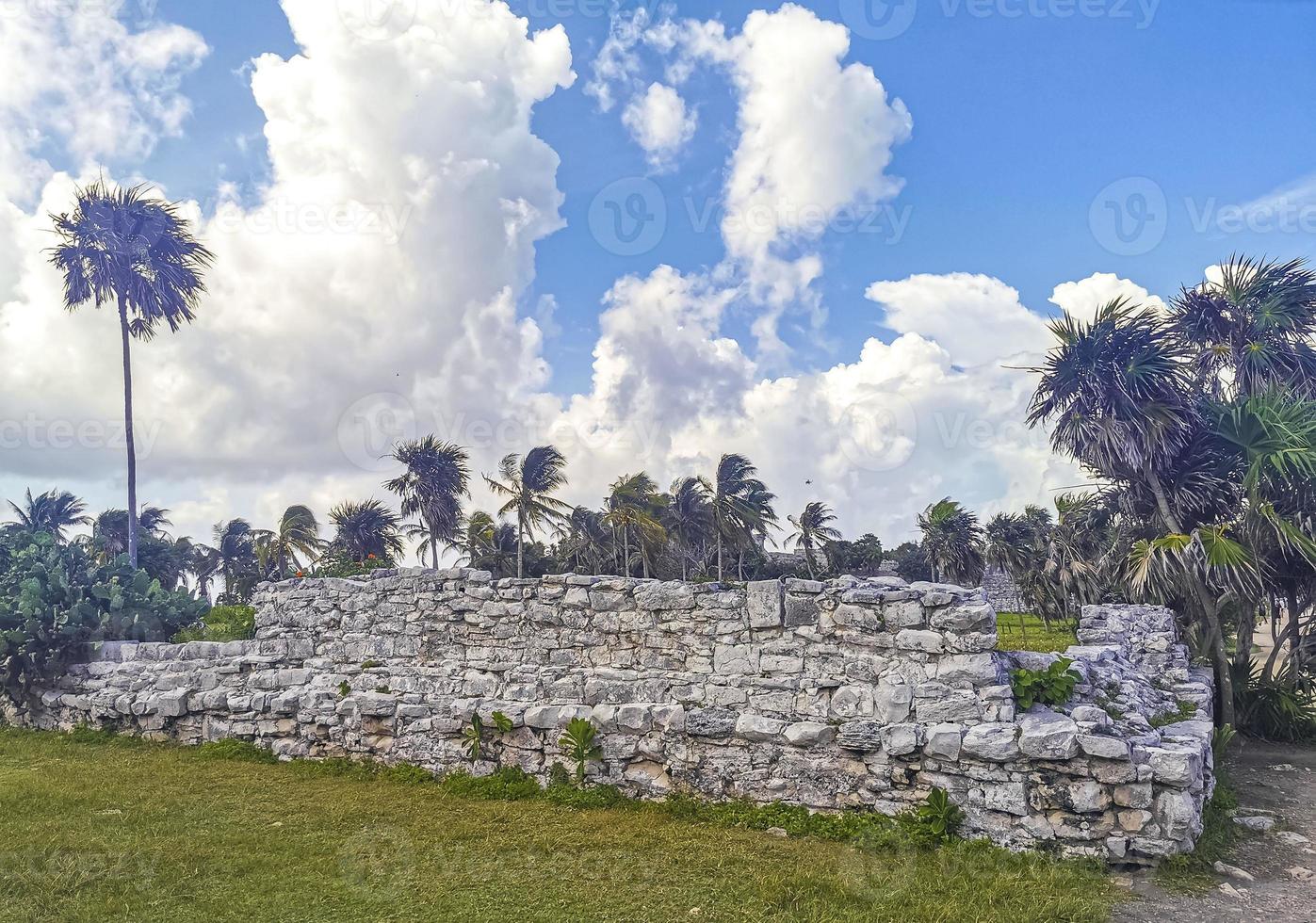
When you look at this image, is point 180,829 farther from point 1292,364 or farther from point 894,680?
point 1292,364

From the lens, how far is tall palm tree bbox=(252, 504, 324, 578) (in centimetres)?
4159

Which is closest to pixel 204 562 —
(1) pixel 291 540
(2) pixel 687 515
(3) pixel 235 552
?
(3) pixel 235 552

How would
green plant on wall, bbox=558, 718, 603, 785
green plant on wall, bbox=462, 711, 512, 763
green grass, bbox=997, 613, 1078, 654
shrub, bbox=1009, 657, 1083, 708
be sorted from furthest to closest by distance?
green grass, bbox=997, 613, 1078, 654 → green plant on wall, bbox=462, 711, 512, 763 → green plant on wall, bbox=558, 718, 603, 785 → shrub, bbox=1009, 657, 1083, 708

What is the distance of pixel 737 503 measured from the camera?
4400 centimetres

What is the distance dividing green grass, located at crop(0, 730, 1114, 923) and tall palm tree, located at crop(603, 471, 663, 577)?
28.5 m

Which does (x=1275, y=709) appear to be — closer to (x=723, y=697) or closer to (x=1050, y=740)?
(x=1050, y=740)

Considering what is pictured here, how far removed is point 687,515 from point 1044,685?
4061 cm

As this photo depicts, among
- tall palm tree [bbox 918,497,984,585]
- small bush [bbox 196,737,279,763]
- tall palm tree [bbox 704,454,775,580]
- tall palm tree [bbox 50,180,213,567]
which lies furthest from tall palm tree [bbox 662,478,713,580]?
small bush [bbox 196,737,279,763]

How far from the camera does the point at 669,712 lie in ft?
25.8

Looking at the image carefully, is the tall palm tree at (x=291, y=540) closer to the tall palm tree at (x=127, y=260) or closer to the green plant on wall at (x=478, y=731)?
the tall palm tree at (x=127, y=260)

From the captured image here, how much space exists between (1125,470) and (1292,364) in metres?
4.78

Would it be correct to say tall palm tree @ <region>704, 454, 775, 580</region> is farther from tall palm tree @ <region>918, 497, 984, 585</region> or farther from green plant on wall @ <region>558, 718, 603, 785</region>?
green plant on wall @ <region>558, 718, 603, 785</region>

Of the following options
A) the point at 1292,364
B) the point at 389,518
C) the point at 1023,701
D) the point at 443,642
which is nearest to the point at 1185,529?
the point at 1292,364

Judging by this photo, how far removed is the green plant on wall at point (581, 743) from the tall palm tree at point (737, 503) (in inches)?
1353
